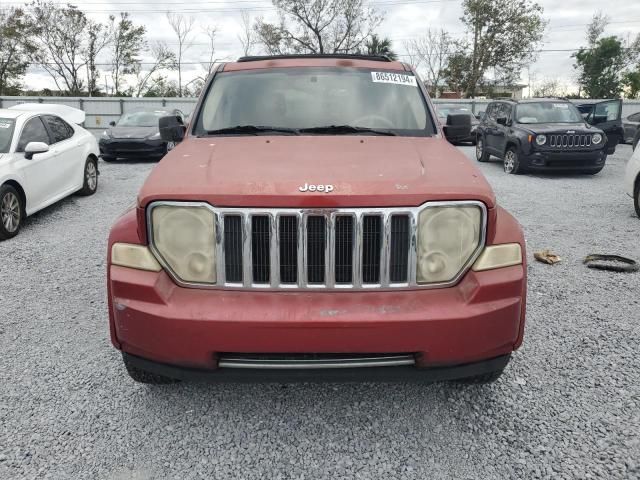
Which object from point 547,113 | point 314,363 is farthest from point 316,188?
point 547,113

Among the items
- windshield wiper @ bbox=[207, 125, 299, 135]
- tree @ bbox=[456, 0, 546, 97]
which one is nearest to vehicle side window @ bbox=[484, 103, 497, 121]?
windshield wiper @ bbox=[207, 125, 299, 135]

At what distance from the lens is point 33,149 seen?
6.88m

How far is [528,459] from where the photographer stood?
7.94 feet

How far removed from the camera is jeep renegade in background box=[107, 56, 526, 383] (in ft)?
7.41

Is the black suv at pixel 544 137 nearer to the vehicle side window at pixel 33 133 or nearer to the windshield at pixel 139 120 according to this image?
the windshield at pixel 139 120

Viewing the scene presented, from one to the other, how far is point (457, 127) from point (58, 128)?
6785 millimetres

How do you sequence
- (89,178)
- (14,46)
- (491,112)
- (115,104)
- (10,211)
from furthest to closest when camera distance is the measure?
1. (14,46)
2. (115,104)
3. (491,112)
4. (89,178)
5. (10,211)

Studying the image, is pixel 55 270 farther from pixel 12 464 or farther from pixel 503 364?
pixel 503 364

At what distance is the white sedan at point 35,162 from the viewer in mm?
6613

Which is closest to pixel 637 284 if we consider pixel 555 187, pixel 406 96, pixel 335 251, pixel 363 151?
pixel 406 96

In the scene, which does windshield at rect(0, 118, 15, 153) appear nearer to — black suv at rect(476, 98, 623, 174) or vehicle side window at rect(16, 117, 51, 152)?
vehicle side window at rect(16, 117, 51, 152)

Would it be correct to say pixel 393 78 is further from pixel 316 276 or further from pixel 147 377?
pixel 147 377

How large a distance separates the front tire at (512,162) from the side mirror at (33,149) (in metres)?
9.63

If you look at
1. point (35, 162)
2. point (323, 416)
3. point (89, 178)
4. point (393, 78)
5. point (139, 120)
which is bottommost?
point (323, 416)
